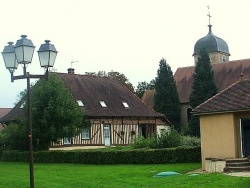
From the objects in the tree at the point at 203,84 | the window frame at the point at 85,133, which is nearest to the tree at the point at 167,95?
the tree at the point at 203,84

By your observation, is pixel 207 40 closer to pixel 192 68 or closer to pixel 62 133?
pixel 192 68

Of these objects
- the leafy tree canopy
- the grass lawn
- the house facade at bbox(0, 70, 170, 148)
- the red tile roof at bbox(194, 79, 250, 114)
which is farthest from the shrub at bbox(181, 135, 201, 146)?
the leafy tree canopy

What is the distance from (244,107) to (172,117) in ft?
109

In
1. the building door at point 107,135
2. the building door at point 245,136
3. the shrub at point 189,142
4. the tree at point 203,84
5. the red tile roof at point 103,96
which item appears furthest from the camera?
the tree at point 203,84

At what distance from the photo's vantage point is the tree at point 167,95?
54.3 meters

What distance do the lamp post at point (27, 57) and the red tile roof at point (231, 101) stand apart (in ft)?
38.6

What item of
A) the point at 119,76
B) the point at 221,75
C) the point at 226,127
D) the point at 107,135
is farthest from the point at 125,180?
the point at 119,76

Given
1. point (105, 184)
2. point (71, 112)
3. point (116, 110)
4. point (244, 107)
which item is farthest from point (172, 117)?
point (105, 184)

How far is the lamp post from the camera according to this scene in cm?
1212

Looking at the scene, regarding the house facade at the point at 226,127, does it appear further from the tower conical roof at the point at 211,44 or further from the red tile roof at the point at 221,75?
the tower conical roof at the point at 211,44

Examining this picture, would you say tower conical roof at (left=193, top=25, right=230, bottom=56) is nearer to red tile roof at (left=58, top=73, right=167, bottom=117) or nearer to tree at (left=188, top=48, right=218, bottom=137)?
tree at (left=188, top=48, right=218, bottom=137)

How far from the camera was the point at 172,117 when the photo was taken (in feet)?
180

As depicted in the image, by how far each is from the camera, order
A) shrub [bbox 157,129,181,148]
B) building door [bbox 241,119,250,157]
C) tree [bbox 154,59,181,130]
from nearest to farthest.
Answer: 1. building door [bbox 241,119,250,157]
2. shrub [bbox 157,129,181,148]
3. tree [bbox 154,59,181,130]

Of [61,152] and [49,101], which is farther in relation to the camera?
[49,101]
